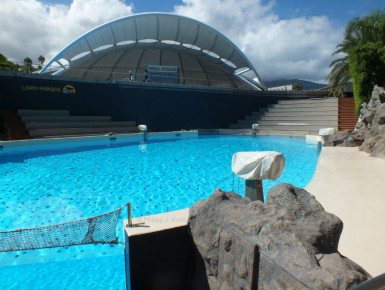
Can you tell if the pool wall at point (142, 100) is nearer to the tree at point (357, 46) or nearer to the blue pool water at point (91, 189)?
the tree at point (357, 46)

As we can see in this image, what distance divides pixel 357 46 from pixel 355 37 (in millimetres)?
7338

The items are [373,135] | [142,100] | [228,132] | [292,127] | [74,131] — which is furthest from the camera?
[228,132]

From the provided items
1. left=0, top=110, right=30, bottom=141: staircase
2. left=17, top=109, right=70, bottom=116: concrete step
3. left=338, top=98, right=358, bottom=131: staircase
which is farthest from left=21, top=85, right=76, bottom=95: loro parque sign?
left=338, top=98, right=358, bottom=131: staircase

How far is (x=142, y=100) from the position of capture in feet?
62.1

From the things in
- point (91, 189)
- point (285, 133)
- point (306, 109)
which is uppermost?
point (306, 109)

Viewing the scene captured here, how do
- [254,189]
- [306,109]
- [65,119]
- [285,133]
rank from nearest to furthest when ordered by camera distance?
1. [254,189]
2. [65,119]
3. [285,133]
4. [306,109]

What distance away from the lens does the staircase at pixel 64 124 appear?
548 inches

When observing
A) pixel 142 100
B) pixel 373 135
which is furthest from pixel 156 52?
pixel 373 135

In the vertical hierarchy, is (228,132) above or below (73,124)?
below

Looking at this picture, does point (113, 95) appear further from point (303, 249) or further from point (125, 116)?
point (303, 249)

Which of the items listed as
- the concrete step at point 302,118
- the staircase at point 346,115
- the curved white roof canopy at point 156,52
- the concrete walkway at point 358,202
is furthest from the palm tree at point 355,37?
the concrete walkway at point 358,202

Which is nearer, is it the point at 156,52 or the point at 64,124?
the point at 64,124

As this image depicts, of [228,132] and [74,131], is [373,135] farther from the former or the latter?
[74,131]

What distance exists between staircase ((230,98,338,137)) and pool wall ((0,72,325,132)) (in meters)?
1.22
